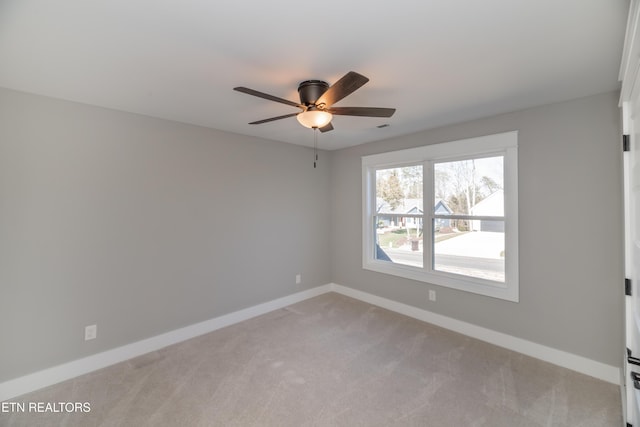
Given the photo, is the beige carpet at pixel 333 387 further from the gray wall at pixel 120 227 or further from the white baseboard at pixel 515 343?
the gray wall at pixel 120 227

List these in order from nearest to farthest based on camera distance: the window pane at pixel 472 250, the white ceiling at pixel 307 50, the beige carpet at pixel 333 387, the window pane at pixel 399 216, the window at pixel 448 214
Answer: the white ceiling at pixel 307 50 < the beige carpet at pixel 333 387 < the window at pixel 448 214 < the window pane at pixel 472 250 < the window pane at pixel 399 216

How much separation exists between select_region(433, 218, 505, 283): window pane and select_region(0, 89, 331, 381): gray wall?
7.29 feet

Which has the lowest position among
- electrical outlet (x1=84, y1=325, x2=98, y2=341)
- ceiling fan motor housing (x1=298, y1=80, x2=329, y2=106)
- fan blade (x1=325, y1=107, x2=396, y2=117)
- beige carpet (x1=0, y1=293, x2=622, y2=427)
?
beige carpet (x1=0, y1=293, x2=622, y2=427)

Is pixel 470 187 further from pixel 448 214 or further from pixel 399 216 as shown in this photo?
pixel 399 216

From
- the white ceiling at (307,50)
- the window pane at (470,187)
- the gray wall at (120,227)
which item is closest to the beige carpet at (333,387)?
the gray wall at (120,227)

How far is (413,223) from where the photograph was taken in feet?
12.5

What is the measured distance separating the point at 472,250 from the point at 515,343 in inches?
39.9

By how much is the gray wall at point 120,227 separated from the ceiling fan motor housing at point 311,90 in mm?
1752

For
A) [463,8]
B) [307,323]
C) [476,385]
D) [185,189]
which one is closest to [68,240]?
[185,189]

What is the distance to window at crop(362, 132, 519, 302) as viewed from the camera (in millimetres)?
2902

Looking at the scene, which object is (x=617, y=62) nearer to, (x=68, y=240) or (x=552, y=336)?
(x=552, y=336)

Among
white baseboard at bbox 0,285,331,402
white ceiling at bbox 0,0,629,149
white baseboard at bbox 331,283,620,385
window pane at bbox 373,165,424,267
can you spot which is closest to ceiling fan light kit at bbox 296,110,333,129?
white ceiling at bbox 0,0,629,149

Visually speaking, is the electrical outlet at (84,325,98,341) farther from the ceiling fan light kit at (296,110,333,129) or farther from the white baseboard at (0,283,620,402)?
the ceiling fan light kit at (296,110,333,129)

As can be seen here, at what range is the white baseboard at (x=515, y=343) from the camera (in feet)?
7.68
